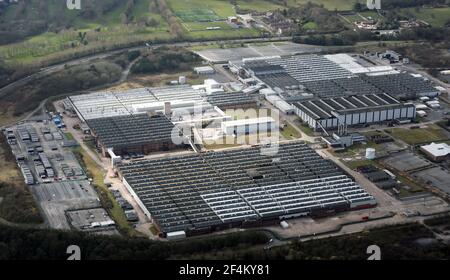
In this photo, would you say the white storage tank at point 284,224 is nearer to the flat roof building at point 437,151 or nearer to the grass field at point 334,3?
the flat roof building at point 437,151

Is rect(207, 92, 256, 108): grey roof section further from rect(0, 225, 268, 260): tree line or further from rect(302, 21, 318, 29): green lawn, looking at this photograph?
rect(302, 21, 318, 29): green lawn

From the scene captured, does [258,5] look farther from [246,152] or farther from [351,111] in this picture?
[246,152]

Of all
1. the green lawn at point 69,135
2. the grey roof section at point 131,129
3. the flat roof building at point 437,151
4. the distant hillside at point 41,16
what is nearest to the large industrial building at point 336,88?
the flat roof building at point 437,151

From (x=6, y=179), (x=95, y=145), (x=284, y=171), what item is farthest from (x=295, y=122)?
(x=6, y=179)

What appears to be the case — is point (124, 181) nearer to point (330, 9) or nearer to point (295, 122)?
point (295, 122)

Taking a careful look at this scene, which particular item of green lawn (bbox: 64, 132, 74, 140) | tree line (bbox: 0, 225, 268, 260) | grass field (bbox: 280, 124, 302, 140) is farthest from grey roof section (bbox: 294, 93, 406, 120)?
tree line (bbox: 0, 225, 268, 260)

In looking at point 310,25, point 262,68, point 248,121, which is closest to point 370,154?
point 248,121
